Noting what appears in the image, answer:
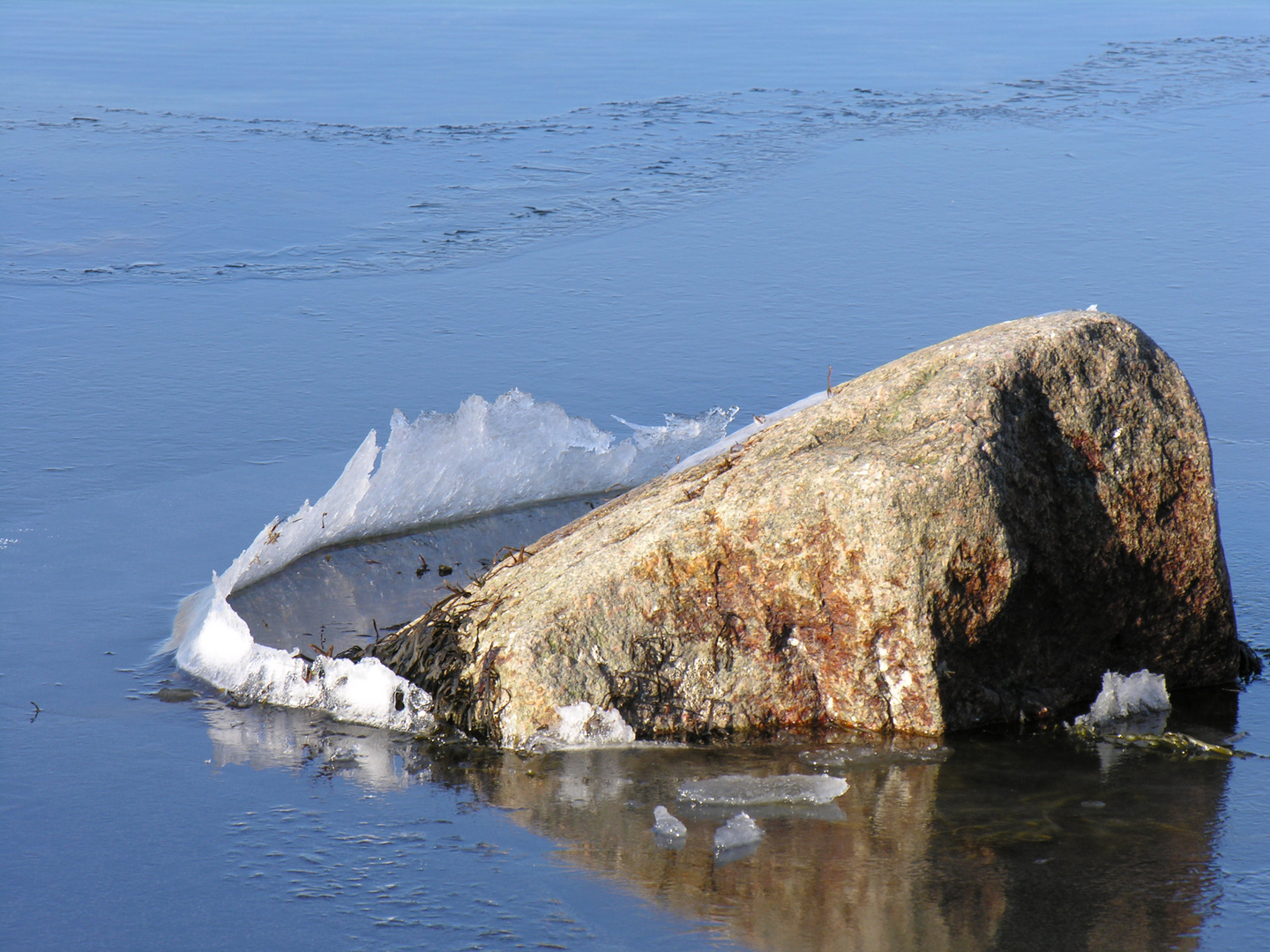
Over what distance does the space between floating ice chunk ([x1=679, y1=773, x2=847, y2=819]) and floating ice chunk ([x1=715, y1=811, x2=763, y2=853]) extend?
0.11 metres

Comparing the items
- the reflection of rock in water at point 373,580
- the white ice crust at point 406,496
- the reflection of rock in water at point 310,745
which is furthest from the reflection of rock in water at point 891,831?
the reflection of rock in water at point 373,580

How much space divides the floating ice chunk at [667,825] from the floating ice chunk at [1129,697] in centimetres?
142

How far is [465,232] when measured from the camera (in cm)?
981

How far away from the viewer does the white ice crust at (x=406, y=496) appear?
4.09 m

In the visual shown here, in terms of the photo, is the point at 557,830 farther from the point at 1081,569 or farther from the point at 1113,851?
the point at 1081,569

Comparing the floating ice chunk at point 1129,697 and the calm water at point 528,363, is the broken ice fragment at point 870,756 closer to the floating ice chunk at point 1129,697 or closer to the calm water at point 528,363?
the calm water at point 528,363

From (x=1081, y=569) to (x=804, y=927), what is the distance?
1.66 meters

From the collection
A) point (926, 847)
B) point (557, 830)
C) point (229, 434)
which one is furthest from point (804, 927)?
point (229, 434)

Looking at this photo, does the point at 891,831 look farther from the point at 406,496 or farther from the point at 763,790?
the point at 406,496

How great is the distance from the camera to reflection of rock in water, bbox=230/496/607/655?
15.4ft

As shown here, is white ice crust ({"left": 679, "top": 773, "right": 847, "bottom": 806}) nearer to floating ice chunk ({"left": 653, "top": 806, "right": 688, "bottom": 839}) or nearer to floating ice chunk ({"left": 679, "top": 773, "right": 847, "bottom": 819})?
floating ice chunk ({"left": 679, "top": 773, "right": 847, "bottom": 819})

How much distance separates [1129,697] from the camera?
4.04 metres

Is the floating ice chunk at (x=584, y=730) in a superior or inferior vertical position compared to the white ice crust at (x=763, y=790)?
superior

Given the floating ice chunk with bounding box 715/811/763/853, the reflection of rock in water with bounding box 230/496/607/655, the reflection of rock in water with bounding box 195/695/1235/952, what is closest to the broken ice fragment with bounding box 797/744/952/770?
the reflection of rock in water with bounding box 195/695/1235/952
